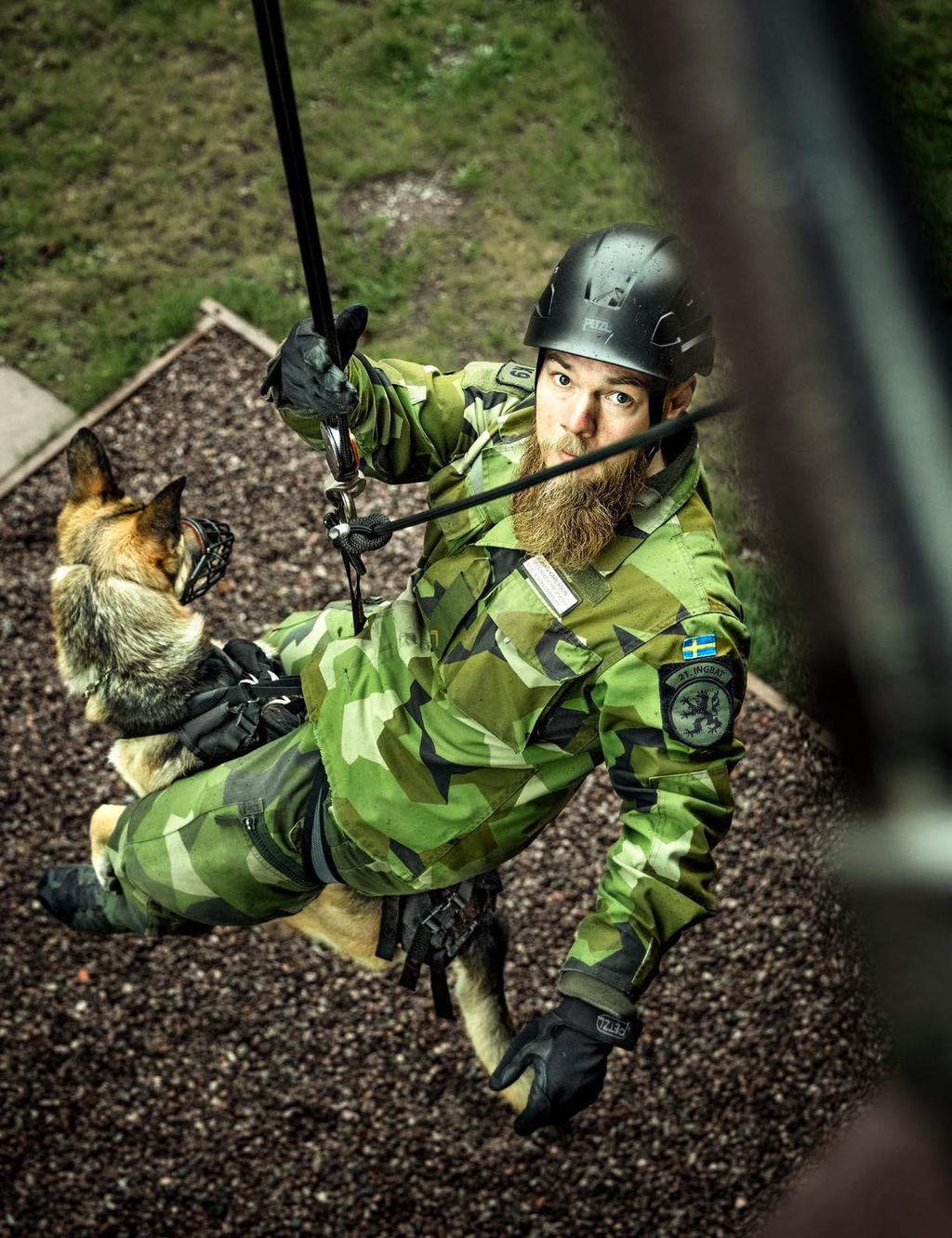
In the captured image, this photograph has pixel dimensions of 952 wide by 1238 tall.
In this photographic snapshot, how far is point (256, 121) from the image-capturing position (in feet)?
22.8

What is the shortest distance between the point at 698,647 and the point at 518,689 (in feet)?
1.76

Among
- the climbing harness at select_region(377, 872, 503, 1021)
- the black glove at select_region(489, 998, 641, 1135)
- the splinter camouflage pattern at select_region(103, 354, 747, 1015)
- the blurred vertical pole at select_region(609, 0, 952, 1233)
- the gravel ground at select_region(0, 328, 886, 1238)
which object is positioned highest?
the blurred vertical pole at select_region(609, 0, 952, 1233)

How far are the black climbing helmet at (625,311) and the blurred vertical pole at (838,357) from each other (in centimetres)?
265

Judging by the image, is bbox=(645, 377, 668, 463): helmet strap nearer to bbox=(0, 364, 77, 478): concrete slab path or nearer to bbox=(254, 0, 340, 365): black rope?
bbox=(254, 0, 340, 365): black rope

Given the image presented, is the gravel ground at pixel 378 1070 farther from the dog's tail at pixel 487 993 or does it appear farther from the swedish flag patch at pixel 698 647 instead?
the swedish flag patch at pixel 698 647

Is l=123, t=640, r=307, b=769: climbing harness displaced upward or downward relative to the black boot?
upward

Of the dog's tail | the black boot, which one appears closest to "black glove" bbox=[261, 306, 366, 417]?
the dog's tail

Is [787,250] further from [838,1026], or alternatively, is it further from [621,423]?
[838,1026]

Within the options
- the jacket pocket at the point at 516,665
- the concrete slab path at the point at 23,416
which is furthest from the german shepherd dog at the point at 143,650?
the concrete slab path at the point at 23,416

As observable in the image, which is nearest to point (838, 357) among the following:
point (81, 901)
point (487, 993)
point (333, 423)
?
point (333, 423)

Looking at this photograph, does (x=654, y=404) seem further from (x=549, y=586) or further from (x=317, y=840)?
(x=317, y=840)

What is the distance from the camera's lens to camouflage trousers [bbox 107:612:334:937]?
3.57 metres

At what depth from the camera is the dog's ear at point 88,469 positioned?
156 inches

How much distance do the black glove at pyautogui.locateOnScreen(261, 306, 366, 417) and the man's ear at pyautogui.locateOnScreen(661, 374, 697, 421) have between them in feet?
3.13
